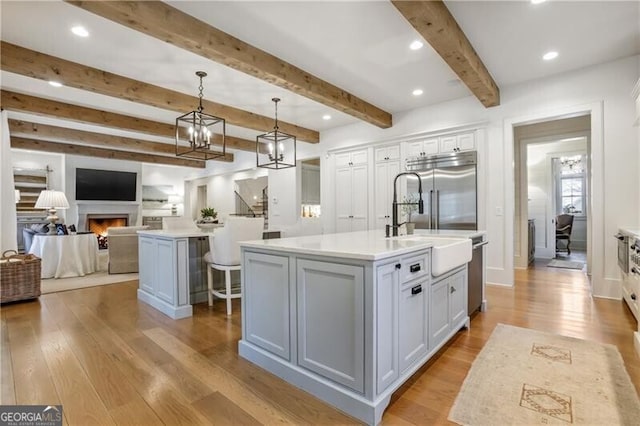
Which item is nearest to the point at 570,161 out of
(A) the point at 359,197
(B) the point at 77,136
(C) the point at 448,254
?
(A) the point at 359,197

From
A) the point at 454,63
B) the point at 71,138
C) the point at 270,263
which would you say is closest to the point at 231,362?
the point at 270,263

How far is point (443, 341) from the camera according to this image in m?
2.31

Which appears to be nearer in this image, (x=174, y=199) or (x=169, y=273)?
(x=169, y=273)

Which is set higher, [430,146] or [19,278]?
[430,146]

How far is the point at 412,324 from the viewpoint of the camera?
6.28ft

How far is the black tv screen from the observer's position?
8.77 m

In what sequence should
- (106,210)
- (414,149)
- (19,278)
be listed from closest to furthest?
(19,278)
(414,149)
(106,210)

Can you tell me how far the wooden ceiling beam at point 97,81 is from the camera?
10.3ft

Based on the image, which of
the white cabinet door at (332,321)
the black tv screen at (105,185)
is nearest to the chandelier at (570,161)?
the white cabinet door at (332,321)

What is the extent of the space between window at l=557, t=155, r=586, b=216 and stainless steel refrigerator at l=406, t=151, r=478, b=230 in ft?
17.2

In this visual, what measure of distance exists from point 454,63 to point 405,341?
9.26 ft

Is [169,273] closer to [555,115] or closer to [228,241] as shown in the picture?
[228,241]

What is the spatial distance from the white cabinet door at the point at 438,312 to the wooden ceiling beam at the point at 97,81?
414cm

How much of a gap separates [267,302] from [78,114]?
16.7 feet
